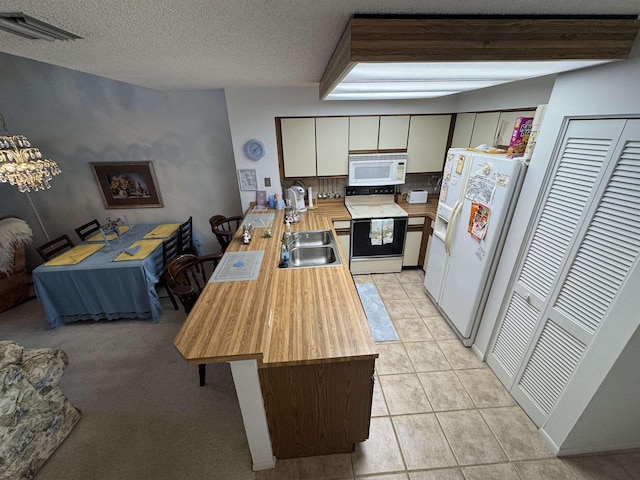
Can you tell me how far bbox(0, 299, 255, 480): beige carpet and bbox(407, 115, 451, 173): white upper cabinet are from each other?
3.35 m

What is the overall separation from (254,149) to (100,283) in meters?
2.29

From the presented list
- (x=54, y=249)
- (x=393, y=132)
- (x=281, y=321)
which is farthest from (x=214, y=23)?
(x=54, y=249)

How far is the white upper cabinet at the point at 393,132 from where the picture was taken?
326 cm

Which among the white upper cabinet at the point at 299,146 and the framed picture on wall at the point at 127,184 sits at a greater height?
the white upper cabinet at the point at 299,146

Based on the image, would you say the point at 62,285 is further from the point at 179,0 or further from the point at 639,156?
the point at 639,156

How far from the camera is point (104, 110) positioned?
11.3 feet

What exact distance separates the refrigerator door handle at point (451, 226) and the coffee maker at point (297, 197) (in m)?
1.77

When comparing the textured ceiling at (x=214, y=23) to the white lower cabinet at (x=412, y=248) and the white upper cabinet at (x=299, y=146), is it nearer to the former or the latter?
the white upper cabinet at (x=299, y=146)

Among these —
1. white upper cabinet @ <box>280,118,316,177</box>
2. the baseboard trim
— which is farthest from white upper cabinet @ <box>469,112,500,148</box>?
the baseboard trim

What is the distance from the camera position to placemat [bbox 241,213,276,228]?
3035mm

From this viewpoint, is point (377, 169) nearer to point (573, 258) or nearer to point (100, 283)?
point (573, 258)

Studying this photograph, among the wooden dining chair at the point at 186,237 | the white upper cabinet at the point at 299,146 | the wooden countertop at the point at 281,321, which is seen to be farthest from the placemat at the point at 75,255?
the white upper cabinet at the point at 299,146

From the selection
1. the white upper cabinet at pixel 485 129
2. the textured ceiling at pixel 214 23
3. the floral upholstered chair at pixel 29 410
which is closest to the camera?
the textured ceiling at pixel 214 23

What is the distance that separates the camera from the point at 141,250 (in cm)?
298
